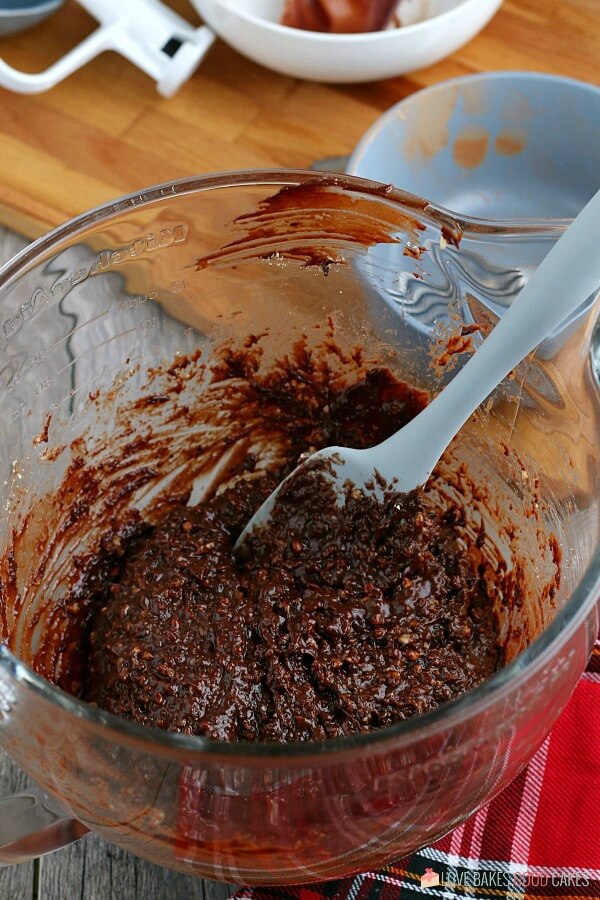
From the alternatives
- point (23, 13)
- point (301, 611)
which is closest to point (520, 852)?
point (301, 611)

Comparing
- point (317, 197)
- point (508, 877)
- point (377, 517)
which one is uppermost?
point (317, 197)

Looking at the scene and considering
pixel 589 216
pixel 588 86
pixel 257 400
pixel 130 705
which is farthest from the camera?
pixel 588 86

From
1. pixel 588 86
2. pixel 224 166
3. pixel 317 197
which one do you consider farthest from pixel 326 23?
pixel 317 197

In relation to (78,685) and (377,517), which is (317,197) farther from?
(78,685)

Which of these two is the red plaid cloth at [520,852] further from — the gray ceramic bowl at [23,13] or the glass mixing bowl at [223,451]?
the gray ceramic bowl at [23,13]

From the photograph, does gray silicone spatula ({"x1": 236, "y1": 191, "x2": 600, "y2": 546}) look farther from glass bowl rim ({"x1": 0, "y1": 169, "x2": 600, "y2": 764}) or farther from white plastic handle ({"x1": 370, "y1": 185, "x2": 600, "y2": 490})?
glass bowl rim ({"x1": 0, "y1": 169, "x2": 600, "y2": 764})

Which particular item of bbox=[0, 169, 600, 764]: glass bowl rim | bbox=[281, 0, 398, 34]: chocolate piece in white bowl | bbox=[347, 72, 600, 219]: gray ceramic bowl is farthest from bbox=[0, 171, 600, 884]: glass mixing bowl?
bbox=[281, 0, 398, 34]: chocolate piece in white bowl
